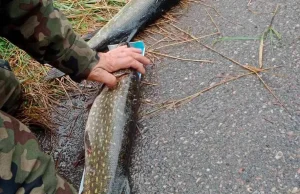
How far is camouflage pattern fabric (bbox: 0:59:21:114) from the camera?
10.6 ft

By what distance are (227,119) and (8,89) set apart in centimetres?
140

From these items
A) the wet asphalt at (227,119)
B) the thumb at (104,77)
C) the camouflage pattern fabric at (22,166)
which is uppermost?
the camouflage pattern fabric at (22,166)

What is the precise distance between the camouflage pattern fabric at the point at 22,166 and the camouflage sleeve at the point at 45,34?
1.89 feet

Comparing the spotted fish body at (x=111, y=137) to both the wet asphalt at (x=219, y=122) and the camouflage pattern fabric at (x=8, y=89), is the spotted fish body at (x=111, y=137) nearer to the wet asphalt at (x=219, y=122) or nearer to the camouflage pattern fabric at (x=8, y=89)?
the wet asphalt at (x=219, y=122)

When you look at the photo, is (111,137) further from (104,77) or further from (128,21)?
(128,21)

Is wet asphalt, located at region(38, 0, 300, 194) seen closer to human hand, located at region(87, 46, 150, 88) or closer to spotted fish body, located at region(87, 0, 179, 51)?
spotted fish body, located at region(87, 0, 179, 51)

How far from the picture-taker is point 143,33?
412 cm

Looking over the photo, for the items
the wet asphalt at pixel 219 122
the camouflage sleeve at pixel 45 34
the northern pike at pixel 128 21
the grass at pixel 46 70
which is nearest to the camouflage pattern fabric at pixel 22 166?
the camouflage sleeve at pixel 45 34

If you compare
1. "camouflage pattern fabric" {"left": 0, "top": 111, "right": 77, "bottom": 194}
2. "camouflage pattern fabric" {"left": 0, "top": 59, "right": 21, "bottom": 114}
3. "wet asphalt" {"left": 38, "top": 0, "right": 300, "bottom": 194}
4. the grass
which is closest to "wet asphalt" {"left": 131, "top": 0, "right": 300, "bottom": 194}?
"wet asphalt" {"left": 38, "top": 0, "right": 300, "bottom": 194}

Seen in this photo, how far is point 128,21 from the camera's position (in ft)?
13.3

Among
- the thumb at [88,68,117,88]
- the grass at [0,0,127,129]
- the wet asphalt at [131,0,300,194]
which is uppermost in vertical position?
the thumb at [88,68,117,88]

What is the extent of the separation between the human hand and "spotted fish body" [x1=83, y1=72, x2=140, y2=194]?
82 mm

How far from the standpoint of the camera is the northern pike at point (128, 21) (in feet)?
12.9

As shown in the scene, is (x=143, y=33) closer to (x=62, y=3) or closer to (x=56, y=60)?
(x=62, y=3)
